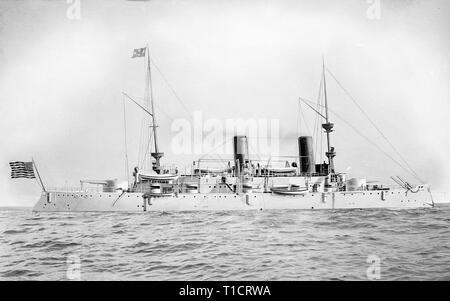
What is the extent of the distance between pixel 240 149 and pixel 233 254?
689 inches

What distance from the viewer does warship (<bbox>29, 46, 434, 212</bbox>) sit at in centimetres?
2388

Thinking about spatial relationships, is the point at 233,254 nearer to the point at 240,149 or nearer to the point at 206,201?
the point at 206,201

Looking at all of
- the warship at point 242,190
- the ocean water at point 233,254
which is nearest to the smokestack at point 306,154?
the warship at point 242,190

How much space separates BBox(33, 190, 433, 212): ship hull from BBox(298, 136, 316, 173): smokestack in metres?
3.29

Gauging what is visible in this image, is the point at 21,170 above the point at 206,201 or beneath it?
above

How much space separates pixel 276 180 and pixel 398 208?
30.7ft

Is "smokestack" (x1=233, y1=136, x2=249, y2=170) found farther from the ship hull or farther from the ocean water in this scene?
the ocean water

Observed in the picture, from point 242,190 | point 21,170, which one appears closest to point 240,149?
point 242,190

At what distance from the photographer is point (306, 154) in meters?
27.9

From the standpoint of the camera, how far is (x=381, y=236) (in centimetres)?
1195

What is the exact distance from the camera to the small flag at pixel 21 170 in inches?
764

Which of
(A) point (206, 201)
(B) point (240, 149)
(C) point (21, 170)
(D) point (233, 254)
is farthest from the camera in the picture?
(B) point (240, 149)

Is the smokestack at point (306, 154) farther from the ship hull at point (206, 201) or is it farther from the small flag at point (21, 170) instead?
the small flag at point (21, 170)
